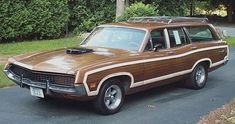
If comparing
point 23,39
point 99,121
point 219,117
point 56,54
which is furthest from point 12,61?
point 23,39

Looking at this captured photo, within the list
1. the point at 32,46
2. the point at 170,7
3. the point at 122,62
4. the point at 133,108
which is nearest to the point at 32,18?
the point at 32,46

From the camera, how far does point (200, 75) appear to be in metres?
9.84

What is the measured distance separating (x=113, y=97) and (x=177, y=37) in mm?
2333

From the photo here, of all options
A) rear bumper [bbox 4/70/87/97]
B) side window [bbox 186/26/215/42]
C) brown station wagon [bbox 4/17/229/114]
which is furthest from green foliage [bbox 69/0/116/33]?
rear bumper [bbox 4/70/87/97]

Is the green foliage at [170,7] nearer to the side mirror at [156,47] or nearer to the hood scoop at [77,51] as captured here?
the side mirror at [156,47]

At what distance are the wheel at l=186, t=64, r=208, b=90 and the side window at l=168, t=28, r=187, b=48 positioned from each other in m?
0.69

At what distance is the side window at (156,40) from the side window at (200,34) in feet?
3.32

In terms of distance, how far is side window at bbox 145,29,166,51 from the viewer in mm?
8352

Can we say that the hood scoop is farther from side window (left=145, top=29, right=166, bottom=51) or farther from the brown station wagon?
side window (left=145, top=29, right=166, bottom=51)

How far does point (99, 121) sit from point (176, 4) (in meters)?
17.7

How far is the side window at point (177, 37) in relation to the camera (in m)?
8.95

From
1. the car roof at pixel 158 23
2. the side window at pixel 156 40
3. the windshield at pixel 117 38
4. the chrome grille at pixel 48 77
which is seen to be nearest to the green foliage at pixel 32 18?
the car roof at pixel 158 23

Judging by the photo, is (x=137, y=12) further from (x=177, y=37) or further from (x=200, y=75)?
(x=177, y=37)

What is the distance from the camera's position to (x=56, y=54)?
7914 mm
